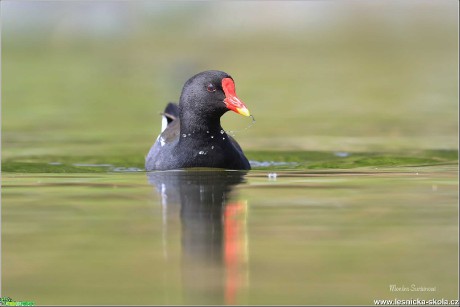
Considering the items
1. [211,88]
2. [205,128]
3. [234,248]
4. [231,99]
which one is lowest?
[234,248]

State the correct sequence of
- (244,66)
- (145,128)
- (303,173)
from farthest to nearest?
1. (244,66)
2. (145,128)
3. (303,173)

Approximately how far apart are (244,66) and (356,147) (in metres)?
11.3

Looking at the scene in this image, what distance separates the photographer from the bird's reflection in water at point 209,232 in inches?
192

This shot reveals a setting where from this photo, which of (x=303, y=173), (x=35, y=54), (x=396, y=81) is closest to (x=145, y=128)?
(x=303, y=173)

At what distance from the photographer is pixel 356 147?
11898 millimetres

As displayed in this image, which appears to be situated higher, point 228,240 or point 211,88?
point 211,88

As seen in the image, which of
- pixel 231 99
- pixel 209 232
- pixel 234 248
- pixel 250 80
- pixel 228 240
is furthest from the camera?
pixel 250 80

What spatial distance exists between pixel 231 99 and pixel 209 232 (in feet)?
10.8

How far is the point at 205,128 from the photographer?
30.4 feet

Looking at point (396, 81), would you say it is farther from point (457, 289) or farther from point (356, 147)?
point (457, 289)

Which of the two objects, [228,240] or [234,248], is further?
[228,240]

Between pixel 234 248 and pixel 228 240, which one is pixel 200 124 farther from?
pixel 234 248

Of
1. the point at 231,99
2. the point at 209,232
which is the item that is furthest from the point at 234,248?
the point at 231,99

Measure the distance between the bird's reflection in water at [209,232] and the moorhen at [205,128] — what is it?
390 mm
